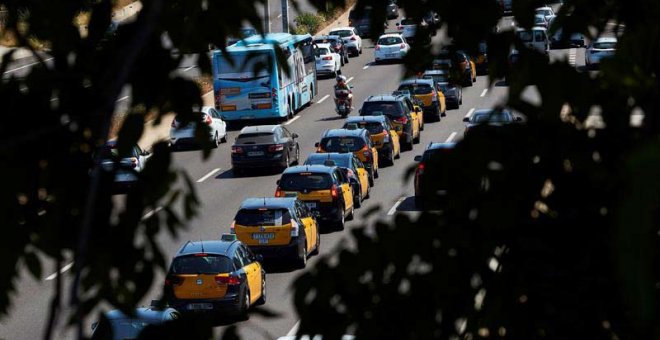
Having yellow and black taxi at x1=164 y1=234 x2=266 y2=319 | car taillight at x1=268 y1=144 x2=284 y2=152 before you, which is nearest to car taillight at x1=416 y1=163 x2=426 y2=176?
yellow and black taxi at x1=164 y1=234 x2=266 y2=319

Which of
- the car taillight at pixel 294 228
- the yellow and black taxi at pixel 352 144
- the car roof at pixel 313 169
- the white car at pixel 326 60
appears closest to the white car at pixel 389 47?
the white car at pixel 326 60

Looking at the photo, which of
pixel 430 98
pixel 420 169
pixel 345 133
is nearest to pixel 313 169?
pixel 345 133

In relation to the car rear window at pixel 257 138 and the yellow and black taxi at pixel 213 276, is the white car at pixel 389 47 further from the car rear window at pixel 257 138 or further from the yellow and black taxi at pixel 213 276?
the yellow and black taxi at pixel 213 276

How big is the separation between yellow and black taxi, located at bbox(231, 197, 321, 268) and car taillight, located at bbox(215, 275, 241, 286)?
4.26m

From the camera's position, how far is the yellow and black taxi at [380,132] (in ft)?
143

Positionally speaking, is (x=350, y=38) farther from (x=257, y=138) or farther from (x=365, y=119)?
(x=257, y=138)

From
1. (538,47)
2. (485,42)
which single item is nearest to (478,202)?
(538,47)

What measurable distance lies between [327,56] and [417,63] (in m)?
60.2

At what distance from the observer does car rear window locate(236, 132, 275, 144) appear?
42281 millimetres

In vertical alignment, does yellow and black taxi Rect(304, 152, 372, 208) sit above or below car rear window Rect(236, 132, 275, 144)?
above

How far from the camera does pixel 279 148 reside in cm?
4212

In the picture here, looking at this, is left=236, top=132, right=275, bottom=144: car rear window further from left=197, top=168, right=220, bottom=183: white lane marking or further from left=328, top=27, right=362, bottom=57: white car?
left=328, top=27, right=362, bottom=57: white car

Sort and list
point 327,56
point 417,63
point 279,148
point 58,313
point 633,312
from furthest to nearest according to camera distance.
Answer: point 327,56, point 279,148, point 417,63, point 58,313, point 633,312

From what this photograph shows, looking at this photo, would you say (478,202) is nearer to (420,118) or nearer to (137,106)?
(137,106)
